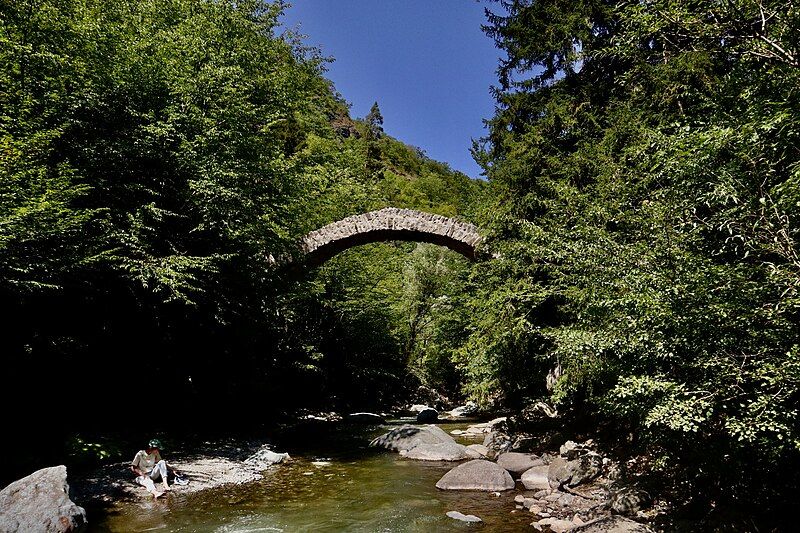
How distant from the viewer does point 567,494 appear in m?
6.77

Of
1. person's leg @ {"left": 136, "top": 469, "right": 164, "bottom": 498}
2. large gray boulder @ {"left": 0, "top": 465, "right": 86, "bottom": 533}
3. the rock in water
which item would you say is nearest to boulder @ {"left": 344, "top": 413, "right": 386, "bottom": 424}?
person's leg @ {"left": 136, "top": 469, "right": 164, "bottom": 498}

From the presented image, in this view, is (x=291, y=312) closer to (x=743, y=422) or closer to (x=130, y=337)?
(x=130, y=337)

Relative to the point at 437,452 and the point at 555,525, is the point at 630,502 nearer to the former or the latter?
the point at 555,525

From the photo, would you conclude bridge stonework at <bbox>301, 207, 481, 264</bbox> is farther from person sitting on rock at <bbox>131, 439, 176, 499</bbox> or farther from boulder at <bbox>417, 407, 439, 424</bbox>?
person sitting on rock at <bbox>131, 439, 176, 499</bbox>

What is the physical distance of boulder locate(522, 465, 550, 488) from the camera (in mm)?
7512

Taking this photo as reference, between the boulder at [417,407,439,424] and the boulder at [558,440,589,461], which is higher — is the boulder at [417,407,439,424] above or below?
below

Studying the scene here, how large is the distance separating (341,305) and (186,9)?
10.3 meters

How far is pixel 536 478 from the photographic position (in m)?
7.73

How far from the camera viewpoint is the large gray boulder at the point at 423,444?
399 inches

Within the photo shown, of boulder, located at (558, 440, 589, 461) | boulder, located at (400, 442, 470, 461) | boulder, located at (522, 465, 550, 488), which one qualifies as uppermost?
boulder, located at (558, 440, 589, 461)

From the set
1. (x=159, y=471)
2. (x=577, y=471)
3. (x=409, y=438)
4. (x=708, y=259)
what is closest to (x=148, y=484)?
(x=159, y=471)

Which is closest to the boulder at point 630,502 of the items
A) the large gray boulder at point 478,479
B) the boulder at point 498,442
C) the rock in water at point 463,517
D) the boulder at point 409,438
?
the rock in water at point 463,517

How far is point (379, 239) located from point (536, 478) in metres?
8.25

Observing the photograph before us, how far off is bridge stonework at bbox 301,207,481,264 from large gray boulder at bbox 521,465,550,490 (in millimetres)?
6561
